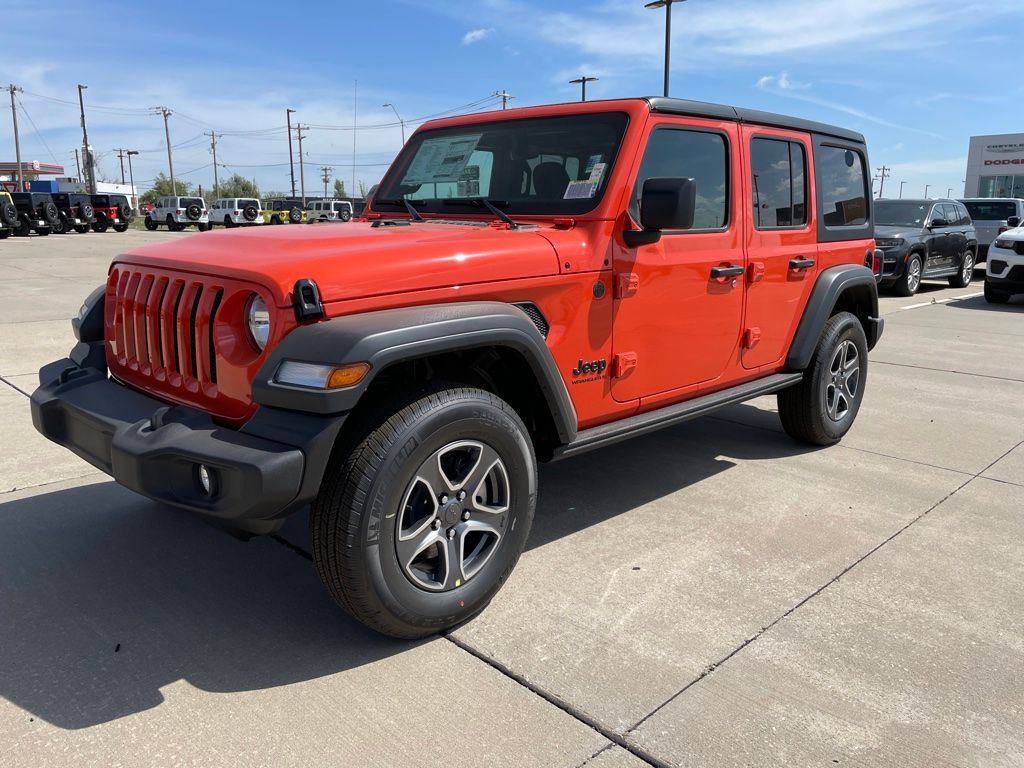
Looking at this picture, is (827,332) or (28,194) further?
(28,194)

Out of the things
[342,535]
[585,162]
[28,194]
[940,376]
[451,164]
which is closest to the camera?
[342,535]

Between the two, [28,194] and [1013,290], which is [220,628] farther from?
[28,194]

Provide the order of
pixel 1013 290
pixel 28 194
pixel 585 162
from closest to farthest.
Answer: pixel 585 162 < pixel 1013 290 < pixel 28 194

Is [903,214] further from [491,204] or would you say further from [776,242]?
[491,204]

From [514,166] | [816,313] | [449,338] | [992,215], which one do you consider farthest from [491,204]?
[992,215]

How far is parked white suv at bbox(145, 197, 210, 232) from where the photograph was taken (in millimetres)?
41125

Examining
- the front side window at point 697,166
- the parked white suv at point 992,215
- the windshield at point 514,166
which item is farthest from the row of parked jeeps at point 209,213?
the front side window at point 697,166

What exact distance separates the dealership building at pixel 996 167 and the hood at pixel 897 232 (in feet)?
108

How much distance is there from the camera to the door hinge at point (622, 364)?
3.32m

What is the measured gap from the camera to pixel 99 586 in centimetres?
312

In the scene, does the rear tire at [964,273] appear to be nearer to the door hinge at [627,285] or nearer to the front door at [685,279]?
the front door at [685,279]

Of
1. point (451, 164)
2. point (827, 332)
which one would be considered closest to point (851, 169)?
point (827, 332)

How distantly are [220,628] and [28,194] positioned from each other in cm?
3429

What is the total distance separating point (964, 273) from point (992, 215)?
11.4ft
